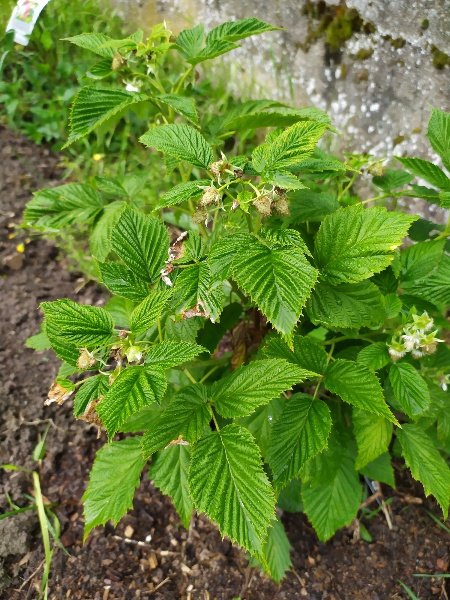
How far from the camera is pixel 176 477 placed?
112cm

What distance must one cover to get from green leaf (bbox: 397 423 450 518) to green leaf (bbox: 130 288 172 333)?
56 centimetres

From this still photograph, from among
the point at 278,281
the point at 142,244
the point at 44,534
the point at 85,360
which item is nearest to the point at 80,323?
the point at 85,360

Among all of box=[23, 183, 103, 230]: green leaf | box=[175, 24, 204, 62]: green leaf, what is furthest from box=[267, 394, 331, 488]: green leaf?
box=[175, 24, 204, 62]: green leaf

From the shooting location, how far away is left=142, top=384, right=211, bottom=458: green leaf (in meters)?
0.89

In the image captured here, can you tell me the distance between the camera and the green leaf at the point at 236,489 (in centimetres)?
84

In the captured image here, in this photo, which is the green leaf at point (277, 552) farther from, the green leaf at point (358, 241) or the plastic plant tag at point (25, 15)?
the plastic plant tag at point (25, 15)

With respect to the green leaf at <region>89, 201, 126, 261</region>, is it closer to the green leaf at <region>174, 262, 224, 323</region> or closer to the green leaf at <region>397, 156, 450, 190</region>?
the green leaf at <region>174, 262, 224, 323</region>

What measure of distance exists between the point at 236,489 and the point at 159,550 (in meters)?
0.74

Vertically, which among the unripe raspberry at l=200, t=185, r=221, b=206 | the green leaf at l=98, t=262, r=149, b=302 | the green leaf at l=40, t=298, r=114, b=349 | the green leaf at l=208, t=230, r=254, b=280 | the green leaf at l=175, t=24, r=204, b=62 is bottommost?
the green leaf at l=40, t=298, r=114, b=349

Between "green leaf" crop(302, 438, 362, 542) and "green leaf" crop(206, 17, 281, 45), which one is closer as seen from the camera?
"green leaf" crop(206, 17, 281, 45)

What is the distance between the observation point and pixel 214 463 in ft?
2.89

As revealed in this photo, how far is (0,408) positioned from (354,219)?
1.22 m

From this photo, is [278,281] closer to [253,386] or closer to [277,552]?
[253,386]

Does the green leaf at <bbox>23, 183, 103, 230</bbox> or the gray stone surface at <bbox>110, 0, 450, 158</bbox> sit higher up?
the gray stone surface at <bbox>110, 0, 450, 158</bbox>
